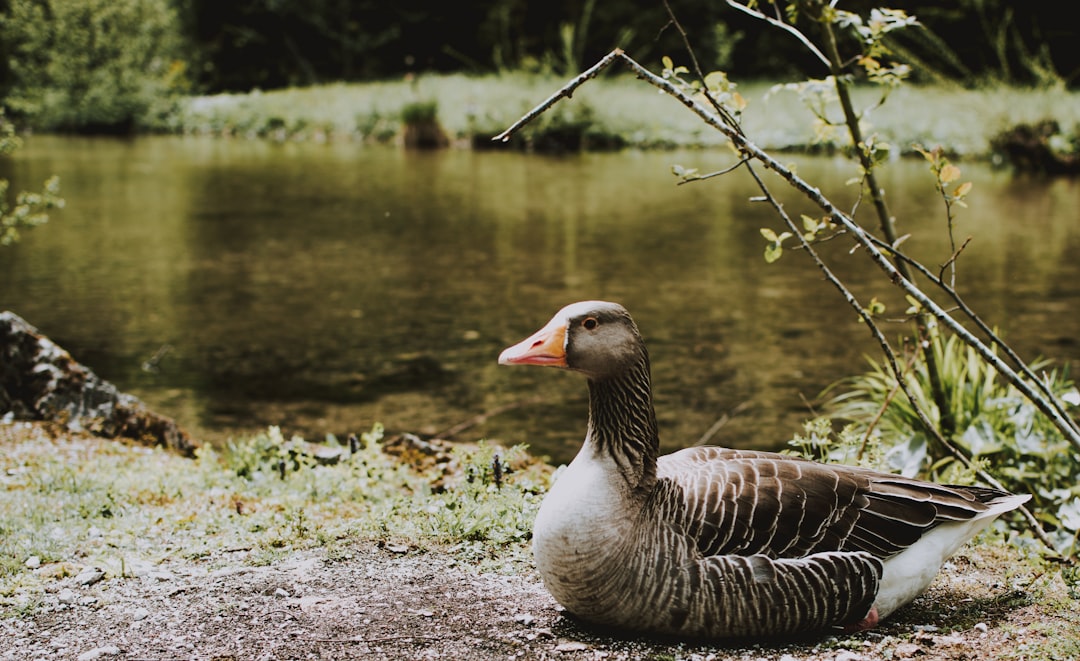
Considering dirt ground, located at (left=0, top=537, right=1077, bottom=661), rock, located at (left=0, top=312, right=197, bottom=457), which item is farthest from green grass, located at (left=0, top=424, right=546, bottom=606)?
rock, located at (left=0, top=312, right=197, bottom=457)

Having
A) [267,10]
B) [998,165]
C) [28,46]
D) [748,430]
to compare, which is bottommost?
[748,430]

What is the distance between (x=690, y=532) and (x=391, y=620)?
1134 mm

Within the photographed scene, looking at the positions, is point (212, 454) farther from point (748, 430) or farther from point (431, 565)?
point (748, 430)

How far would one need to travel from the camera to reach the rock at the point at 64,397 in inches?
256

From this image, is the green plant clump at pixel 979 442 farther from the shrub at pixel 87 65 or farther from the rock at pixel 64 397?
the shrub at pixel 87 65

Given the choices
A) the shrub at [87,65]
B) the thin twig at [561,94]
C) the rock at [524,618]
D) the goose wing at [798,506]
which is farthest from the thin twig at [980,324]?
the shrub at [87,65]

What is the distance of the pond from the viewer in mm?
7918

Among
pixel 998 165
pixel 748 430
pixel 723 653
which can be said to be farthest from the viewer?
pixel 998 165

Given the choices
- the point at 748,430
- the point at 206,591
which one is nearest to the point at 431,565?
the point at 206,591

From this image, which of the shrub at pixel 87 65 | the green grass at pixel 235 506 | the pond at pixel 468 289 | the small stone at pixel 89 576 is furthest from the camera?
the shrub at pixel 87 65

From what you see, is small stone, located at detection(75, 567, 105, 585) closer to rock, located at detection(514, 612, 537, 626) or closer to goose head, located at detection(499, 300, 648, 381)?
rock, located at detection(514, 612, 537, 626)

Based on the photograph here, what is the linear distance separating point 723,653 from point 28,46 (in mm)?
30799

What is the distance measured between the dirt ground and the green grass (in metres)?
0.19

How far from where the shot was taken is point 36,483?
5.23m
